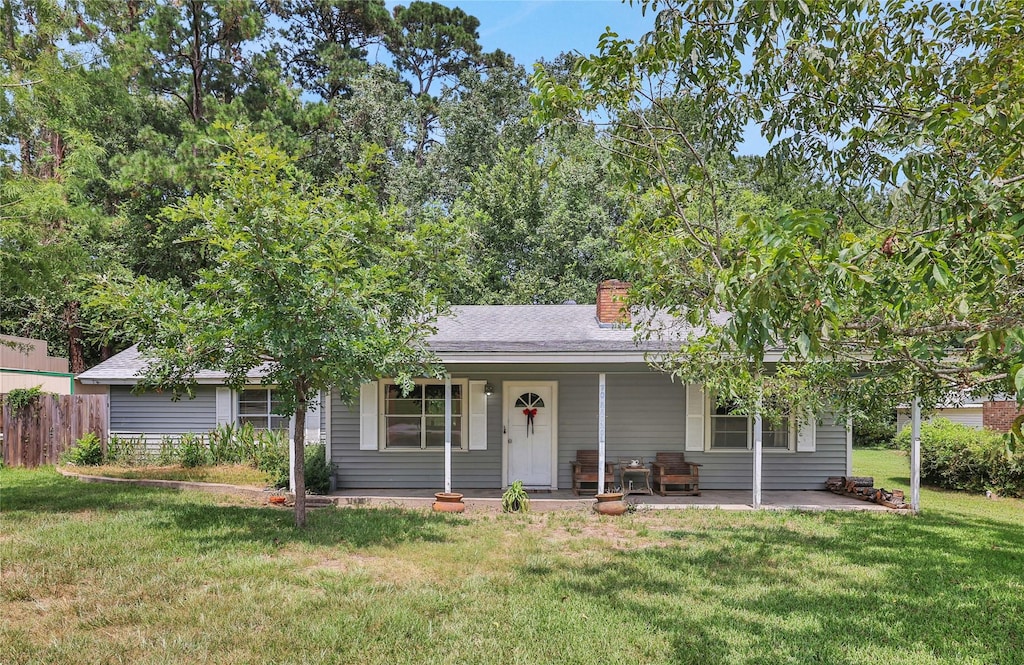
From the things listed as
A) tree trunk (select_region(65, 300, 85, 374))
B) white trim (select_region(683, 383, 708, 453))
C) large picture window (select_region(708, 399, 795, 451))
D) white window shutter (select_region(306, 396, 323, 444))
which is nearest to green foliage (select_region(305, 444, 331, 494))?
white window shutter (select_region(306, 396, 323, 444))

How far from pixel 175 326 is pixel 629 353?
605cm

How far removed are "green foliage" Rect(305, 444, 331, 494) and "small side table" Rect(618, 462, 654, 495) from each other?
4.90m

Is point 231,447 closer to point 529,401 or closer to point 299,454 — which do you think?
point 529,401

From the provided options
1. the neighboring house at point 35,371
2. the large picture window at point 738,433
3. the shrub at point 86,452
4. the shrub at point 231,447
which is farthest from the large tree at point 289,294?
the neighboring house at point 35,371

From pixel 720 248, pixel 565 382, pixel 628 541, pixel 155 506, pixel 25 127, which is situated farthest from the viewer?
pixel 565 382

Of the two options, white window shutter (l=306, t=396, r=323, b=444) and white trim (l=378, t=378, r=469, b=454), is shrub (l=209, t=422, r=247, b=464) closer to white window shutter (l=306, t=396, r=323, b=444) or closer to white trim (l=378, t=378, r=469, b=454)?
white window shutter (l=306, t=396, r=323, b=444)

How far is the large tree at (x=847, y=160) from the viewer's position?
2.89 meters

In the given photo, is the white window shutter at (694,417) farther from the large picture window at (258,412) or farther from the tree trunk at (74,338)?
the tree trunk at (74,338)

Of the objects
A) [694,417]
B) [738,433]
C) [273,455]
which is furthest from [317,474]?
[738,433]

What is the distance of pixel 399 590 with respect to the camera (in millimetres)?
6145

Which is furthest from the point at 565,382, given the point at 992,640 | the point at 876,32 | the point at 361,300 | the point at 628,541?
the point at 876,32

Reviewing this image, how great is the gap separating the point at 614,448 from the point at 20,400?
12525 mm

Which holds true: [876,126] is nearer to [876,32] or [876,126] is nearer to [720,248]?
[876,32]

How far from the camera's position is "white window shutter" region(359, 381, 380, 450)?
11805mm
